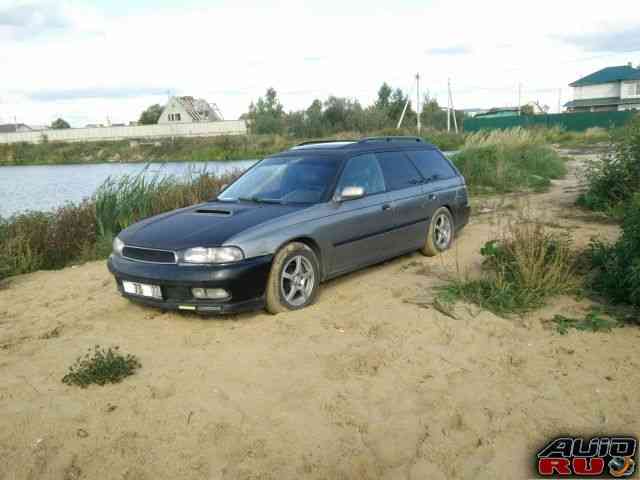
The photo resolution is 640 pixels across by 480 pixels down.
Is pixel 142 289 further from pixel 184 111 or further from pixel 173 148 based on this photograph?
pixel 184 111

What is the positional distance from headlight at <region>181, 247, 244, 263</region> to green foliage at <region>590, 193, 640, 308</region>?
3.36 meters

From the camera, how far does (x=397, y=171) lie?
736cm

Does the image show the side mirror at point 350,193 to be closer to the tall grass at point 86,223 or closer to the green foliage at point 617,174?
the tall grass at point 86,223

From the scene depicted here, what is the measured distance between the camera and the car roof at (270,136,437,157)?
22.6 feet

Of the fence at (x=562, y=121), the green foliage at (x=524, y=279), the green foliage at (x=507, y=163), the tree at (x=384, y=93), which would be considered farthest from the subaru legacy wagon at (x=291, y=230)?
the tree at (x=384, y=93)

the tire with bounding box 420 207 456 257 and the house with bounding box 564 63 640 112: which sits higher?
the house with bounding box 564 63 640 112

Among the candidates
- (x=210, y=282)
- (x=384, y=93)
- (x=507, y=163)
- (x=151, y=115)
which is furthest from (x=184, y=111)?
(x=210, y=282)

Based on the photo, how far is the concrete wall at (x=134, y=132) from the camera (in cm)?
5516

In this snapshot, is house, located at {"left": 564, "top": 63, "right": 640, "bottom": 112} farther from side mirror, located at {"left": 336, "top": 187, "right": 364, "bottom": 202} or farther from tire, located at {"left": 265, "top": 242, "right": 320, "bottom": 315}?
tire, located at {"left": 265, "top": 242, "right": 320, "bottom": 315}

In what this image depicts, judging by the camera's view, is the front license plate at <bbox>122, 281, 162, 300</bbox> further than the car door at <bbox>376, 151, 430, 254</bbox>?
No

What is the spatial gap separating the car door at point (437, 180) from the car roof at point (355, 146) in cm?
16

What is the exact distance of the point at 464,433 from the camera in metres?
3.51

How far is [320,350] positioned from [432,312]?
4.20 feet

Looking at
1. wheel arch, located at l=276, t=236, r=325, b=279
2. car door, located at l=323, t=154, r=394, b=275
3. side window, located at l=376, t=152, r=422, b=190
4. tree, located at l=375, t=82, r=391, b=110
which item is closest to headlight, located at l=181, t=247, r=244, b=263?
wheel arch, located at l=276, t=236, r=325, b=279
